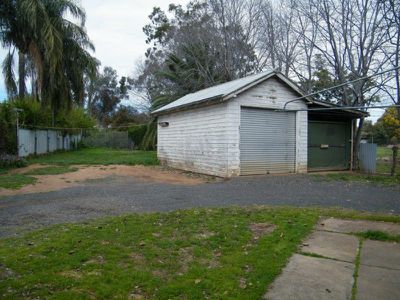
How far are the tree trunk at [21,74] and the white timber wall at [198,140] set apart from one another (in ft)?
34.2

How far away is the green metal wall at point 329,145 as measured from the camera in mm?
15273

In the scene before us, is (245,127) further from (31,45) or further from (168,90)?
(168,90)

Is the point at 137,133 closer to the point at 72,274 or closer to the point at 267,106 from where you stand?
the point at 267,106

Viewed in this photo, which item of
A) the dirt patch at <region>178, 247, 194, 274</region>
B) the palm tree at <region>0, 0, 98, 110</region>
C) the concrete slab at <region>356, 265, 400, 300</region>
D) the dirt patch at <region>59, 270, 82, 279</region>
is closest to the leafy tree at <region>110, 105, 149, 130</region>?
the palm tree at <region>0, 0, 98, 110</region>

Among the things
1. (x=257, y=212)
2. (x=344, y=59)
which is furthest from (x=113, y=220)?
(x=344, y=59)

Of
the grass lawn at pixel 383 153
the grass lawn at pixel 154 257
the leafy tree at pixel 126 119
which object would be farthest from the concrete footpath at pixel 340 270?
the leafy tree at pixel 126 119

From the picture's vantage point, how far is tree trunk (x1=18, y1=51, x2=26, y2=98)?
2200cm

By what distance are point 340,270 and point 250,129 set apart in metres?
9.45

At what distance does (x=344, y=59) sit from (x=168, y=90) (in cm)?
1641

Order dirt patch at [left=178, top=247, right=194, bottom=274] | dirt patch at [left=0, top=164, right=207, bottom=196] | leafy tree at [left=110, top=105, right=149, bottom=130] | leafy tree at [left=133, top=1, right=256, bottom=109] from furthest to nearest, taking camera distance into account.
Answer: leafy tree at [left=110, top=105, right=149, bottom=130], leafy tree at [left=133, top=1, right=256, bottom=109], dirt patch at [left=0, top=164, right=207, bottom=196], dirt patch at [left=178, top=247, right=194, bottom=274]

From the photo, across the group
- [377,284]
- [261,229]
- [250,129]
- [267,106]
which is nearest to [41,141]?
[250,129]

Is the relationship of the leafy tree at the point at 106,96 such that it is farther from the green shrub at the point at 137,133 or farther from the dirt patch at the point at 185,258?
the dirt patch at the point at 185,258

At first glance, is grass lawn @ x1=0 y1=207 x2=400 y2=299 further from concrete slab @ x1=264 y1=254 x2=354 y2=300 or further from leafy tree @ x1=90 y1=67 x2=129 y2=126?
leafy tree @ x1=90 y1=67 x2=129 y2=126

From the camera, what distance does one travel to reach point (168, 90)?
30.3 m
